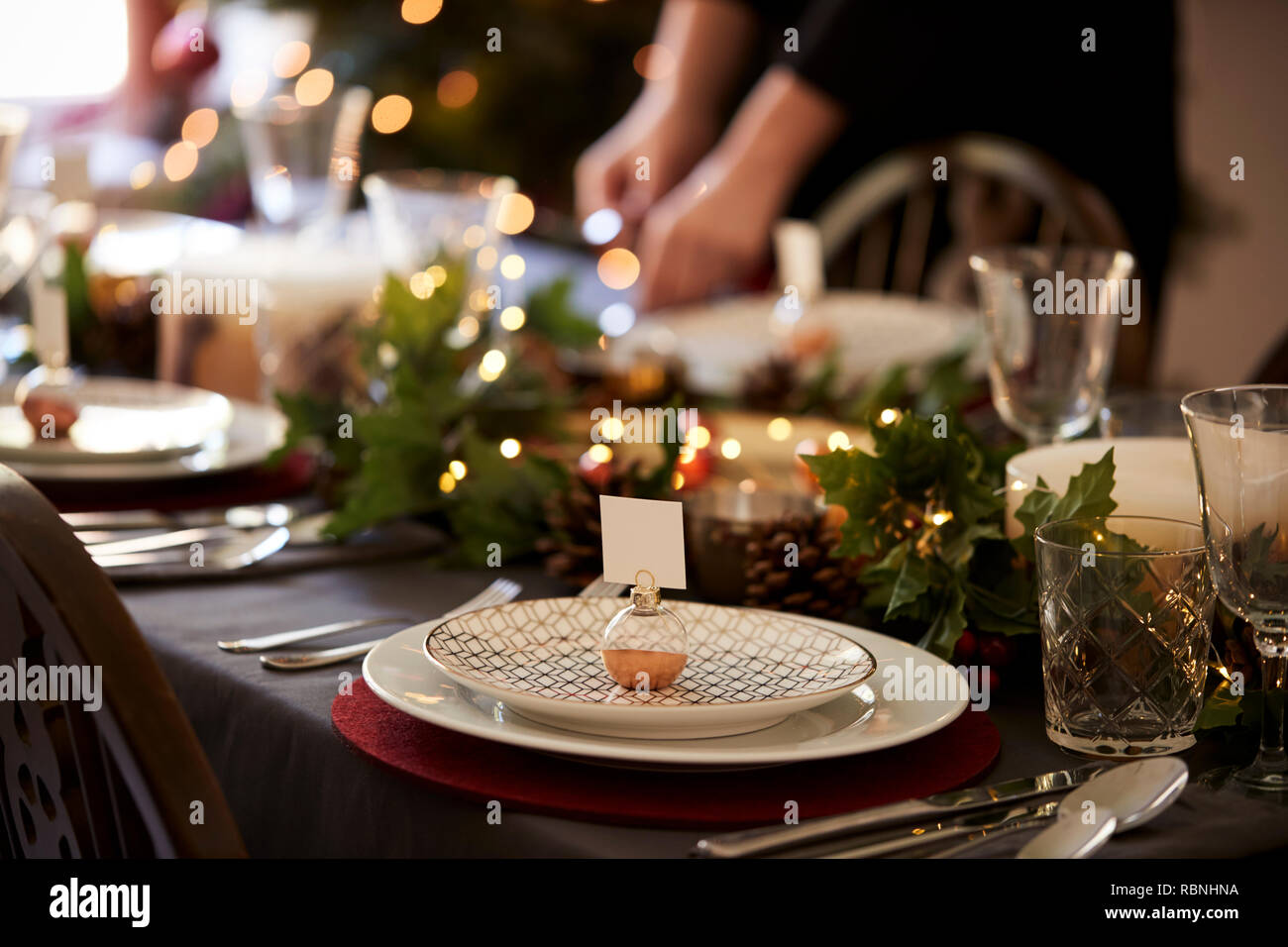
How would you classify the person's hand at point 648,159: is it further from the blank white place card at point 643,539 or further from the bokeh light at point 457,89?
the blank white place card at point 643,539

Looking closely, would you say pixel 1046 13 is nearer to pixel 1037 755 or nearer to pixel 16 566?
pixel 1037 755

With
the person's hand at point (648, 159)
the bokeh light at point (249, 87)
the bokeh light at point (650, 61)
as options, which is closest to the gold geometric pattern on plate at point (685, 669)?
the person's hand at point (648, 159)

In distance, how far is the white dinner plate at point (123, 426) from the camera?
3.85 feet

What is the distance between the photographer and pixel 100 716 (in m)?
0.61

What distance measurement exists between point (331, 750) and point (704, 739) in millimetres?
198

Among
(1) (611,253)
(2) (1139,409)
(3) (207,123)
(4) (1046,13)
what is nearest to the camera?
(2) (1139,409)

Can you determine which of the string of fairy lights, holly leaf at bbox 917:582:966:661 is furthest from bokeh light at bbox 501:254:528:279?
holly leaf at bbox 917:582:966:661

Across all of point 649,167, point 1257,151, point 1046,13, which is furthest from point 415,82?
point 1257,151

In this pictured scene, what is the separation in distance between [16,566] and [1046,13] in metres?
2.08

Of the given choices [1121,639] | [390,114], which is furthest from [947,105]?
[1121,639]

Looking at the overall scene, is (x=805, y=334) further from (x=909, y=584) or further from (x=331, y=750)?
(x=331, y=750)

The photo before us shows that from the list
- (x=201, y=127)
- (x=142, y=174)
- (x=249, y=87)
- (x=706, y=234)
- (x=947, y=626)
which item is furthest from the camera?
(x=249, y=87)

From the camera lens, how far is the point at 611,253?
8.63ft

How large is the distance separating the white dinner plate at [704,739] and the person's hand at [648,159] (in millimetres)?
2116
